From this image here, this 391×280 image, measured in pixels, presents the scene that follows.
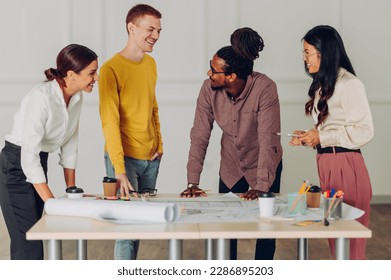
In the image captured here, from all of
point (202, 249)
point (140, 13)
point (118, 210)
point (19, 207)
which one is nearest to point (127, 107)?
point (140, 13)

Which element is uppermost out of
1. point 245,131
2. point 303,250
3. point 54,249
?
point 245,131

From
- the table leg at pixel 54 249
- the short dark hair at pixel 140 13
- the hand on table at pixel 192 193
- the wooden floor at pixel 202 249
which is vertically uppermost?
the short dark hair at pixel 140 13

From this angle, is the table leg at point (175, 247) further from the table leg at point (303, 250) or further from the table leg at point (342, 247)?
the table leg at point (303, 250)

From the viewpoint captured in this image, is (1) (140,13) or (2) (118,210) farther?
(1) (140,13)

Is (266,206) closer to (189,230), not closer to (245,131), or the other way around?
(189,230)

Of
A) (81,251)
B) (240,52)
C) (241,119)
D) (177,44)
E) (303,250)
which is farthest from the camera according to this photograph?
(177,44)

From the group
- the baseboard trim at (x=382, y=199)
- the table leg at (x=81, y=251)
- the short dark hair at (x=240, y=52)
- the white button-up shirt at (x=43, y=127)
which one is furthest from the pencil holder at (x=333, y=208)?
the baseboard trim at (x=382, y=199)

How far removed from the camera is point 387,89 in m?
6.48

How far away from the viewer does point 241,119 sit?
3334mm

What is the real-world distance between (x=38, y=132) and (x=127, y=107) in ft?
2.00

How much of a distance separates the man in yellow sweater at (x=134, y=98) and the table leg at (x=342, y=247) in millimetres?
1147

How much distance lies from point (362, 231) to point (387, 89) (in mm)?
4343

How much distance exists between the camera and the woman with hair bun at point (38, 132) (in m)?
2.93
